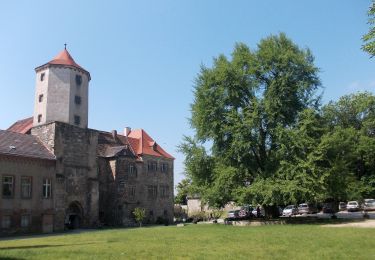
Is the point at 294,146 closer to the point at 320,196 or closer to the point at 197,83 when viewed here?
the point at 320,196

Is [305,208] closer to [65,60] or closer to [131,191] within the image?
[131,191]

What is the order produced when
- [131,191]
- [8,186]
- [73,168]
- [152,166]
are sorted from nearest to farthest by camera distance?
[8,186]
[73,168]
[131,191]
[152,166]

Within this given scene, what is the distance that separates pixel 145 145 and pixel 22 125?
16655 mm

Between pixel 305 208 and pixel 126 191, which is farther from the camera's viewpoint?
pixel 305 208

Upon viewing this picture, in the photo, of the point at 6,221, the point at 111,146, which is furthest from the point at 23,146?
the point at 111,146

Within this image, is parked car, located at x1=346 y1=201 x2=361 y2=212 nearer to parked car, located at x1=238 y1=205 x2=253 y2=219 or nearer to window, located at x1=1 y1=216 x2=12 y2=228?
parked car, located at x1=238 y1=205 x2=253 y2=219

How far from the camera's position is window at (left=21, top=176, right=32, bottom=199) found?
3772 centimetres

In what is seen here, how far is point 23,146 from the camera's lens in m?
39.4

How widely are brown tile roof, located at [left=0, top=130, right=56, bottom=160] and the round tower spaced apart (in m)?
4.47

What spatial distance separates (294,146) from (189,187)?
11.0 metres

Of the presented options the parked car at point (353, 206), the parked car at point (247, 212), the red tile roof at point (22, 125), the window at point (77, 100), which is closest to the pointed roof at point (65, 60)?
the window at point (77, 100)

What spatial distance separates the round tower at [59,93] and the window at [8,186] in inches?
431

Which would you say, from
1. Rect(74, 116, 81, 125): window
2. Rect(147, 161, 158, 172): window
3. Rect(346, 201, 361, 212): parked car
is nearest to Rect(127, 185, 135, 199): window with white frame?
Rect(147, 161, 158, 172): window

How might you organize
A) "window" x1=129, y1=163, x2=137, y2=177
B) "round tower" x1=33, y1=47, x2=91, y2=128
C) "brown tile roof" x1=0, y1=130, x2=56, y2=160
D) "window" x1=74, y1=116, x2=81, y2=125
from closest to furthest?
"brown tile roof" x1=0, y1=130, x2=56, y2=160 → "round tower" x1=33, y1=47, x2=91, y2=128 → "window" x1=74, y1=116, x2=81, y2=125 → "window" x1=129, y1=163, x2=137, y2=177
